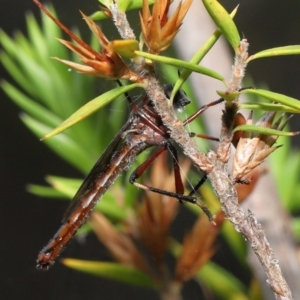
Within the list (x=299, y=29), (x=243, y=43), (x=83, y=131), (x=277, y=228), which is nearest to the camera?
(x=243, y=43)

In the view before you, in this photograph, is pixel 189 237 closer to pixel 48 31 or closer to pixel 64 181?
pixel 64 181

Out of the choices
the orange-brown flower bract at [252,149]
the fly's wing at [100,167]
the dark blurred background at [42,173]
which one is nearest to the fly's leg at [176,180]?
the fly's wing at [100,167]

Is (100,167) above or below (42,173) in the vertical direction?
above

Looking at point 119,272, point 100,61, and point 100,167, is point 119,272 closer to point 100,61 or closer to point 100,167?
point 100,167

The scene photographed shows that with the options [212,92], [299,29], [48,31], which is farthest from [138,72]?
[299,29]

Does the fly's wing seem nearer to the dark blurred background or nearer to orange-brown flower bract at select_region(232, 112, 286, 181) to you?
orange-brown flower bract at select_region(232, 112, 286, 181)

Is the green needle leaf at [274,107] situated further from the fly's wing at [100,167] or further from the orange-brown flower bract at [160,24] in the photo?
the fly's wing at [100,167]

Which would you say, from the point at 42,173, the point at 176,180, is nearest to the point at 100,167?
the point at 176,180
